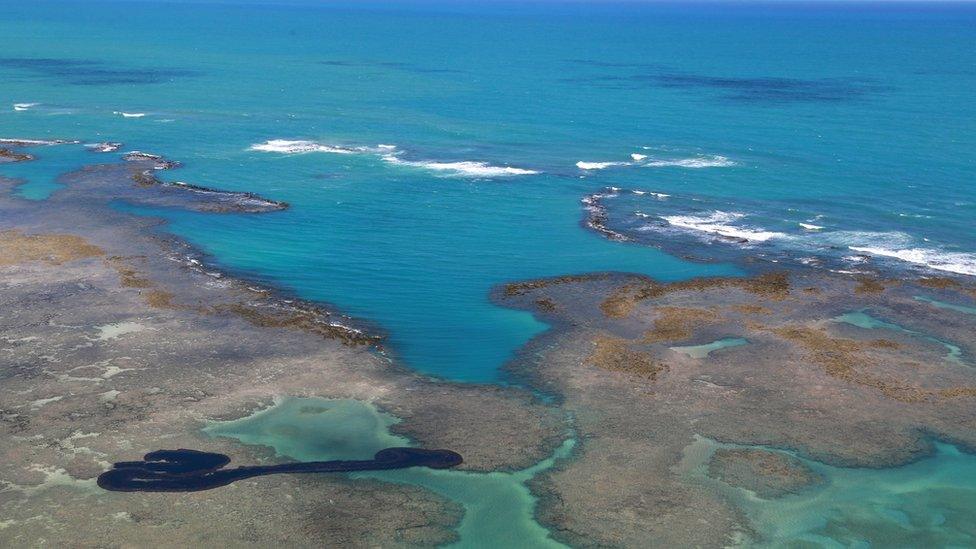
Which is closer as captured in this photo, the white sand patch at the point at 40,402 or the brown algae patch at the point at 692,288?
the white sand patch at the point at 40,402

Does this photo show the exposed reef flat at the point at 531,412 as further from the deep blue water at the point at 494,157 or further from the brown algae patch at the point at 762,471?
the deep blue water at the point at 494,157

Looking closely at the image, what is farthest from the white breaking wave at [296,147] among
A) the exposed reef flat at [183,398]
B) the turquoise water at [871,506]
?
the turquoise water at [871,506]

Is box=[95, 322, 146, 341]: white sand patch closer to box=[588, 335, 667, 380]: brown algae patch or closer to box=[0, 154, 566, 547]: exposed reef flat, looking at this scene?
box=[0, 154, 566, 547]: exposed reef flat

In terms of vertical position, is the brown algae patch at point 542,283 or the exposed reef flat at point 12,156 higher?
the exposed reef flat at point 12,156

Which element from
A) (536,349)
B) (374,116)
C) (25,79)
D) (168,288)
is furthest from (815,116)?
(25,79)

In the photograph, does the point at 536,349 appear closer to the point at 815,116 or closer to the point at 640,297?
the point at 640,297

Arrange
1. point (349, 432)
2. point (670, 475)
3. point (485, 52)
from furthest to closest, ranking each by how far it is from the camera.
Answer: point (485, 52) < point (349, 432) < point (670, 475)
